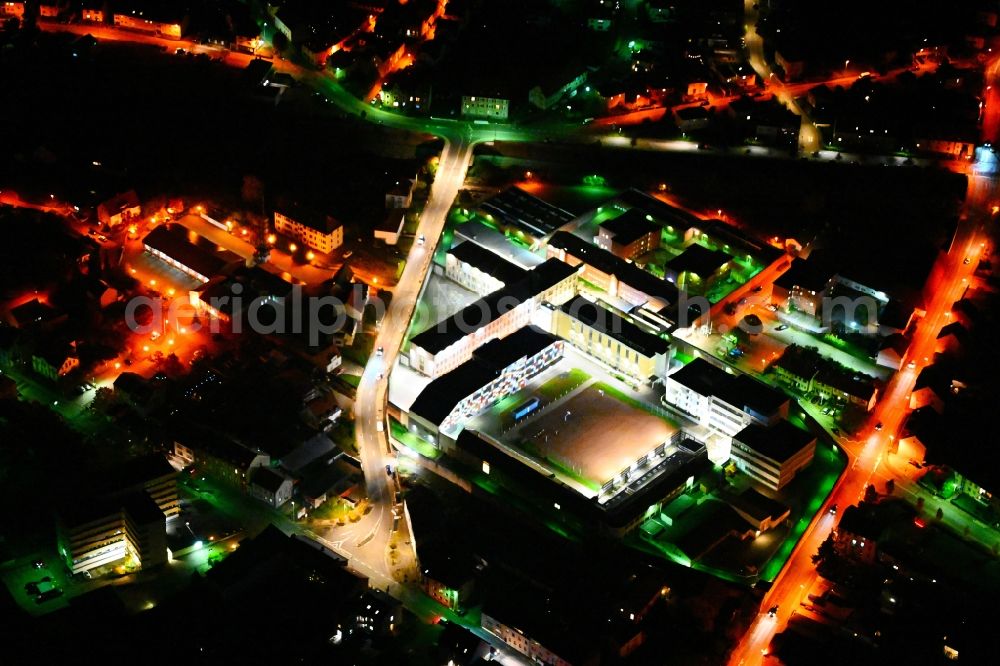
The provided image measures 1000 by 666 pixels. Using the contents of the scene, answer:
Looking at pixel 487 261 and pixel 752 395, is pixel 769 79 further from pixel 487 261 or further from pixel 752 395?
pixel 752 395

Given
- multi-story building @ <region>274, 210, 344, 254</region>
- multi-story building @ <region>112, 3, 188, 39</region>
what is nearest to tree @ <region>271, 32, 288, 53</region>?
multi-story building @ <region>112, 3, 188, 39</region>

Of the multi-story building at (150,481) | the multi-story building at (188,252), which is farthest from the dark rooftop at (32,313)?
the multi-story building at (150,481)

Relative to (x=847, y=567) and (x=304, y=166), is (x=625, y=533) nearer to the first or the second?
(x=847, y=567)

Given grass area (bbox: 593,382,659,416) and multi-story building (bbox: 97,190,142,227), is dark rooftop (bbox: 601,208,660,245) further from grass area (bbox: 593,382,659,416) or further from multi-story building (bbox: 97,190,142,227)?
multi-story building (bbox: 97,190,142,227)

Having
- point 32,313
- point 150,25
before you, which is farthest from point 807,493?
point 150,25

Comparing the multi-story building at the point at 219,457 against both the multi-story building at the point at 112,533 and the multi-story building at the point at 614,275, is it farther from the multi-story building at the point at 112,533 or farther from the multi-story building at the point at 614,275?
the multi-story building at the point at 614,275

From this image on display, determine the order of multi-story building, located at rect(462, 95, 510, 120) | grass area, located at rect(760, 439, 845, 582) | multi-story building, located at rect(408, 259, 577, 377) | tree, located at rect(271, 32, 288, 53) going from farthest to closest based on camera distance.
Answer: tree, located at rect(271, 32, 288, 53), multi-story building, located at rect(462, 95, 510, 120), multi-story building, located at rect(408, 259, 577, 377), grass area, located at rect(760, 439, 845, 582)

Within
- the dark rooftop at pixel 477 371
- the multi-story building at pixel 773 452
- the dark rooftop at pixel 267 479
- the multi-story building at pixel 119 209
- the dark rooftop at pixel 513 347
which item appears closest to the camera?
the dark rooftop at pixel 267 479
